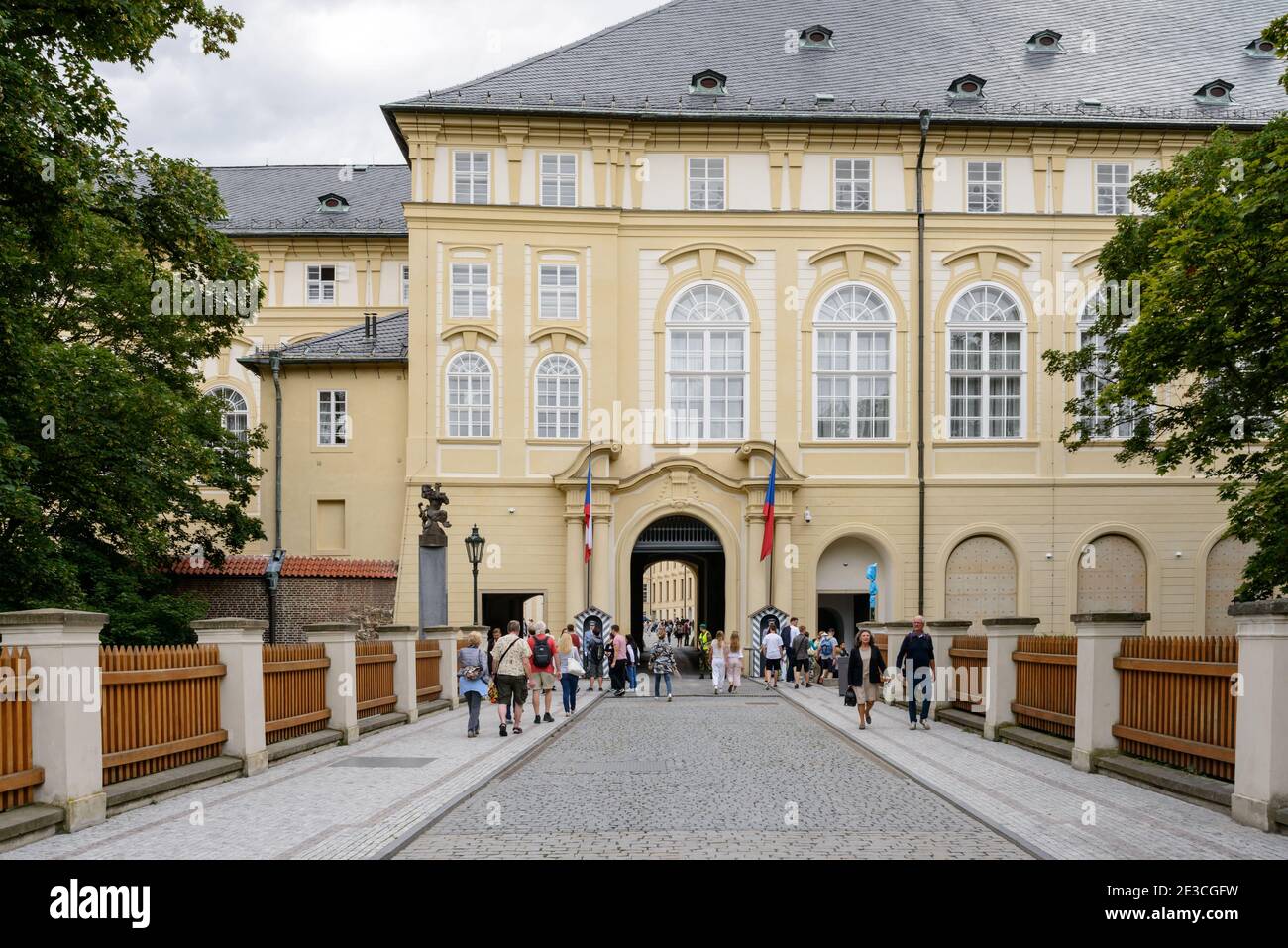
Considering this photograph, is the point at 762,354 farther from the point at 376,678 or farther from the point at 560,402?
the point at 376,678

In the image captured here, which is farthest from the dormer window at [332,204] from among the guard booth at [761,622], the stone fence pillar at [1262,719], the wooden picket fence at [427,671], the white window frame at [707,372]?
the stone fence pillar at [1262,719]

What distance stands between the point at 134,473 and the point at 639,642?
74.6ft

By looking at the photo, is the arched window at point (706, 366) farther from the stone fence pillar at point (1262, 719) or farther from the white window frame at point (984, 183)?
the stone fence pillar at point (1262, 719)

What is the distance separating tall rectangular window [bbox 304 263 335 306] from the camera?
50469 mm

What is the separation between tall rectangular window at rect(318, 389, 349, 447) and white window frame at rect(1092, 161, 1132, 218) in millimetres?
23949

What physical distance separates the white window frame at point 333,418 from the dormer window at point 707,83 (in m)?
14.3

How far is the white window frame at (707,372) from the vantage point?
38.0 metres

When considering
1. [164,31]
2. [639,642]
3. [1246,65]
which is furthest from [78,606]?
[1246,65]

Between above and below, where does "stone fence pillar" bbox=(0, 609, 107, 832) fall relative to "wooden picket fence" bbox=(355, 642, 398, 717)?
above

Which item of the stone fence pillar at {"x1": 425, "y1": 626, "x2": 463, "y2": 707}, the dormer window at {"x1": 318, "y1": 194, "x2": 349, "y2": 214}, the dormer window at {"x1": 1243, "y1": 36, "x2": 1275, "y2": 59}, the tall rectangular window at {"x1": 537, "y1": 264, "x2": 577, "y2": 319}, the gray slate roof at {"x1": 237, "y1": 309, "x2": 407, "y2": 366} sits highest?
the dormer window at {"x1": 1243, "y1": 36, "x2": 1275, "y2": 59}

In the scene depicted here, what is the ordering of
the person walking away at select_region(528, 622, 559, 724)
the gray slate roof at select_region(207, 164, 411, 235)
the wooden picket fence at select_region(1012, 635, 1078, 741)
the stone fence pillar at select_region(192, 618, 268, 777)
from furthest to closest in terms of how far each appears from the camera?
1. the gray slate roof at select_region(207, 164, 411, 235)
2. the person walking away at select_region(528, 622, 559, 724)
3. the wooden picket fence at select_region(1012, 635, 1078, 741)
4. the stone fence pillar at select_region(192, 618, 268, 777)

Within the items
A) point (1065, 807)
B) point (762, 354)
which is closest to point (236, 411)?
point (762, 354)

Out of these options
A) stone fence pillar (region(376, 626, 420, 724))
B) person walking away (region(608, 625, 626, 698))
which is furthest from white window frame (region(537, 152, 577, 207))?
stone fence pillar (region(376, 626, 420, 724))

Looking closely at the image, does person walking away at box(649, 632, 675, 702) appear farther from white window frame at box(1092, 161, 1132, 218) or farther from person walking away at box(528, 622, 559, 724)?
white window frame at box(1092, 161, 1132, 218)
